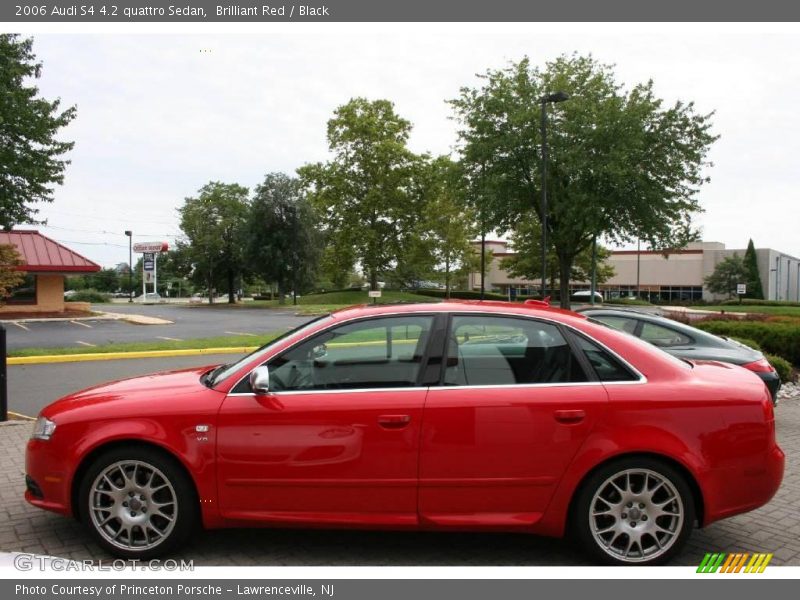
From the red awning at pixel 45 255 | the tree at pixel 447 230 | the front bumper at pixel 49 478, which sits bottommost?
the front bumper at pixel 49 478

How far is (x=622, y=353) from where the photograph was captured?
4.02m

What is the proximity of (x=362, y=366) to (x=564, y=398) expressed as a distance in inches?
49.8

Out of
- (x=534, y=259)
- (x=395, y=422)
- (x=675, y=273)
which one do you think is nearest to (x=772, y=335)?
(x=395, y=422)

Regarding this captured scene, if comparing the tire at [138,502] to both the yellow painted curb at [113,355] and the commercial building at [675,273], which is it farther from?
the commercial building at [675,273]

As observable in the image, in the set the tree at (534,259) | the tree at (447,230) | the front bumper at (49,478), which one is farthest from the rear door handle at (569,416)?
the tree at (447,230)

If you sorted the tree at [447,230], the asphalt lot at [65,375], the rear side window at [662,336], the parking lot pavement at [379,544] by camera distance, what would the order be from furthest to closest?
the tree at [447,230] < the asphalt lot at [65,375] < the rear side window at [662,336] < the parking lot pavement at [379,544]

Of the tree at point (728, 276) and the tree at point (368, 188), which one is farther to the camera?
the tree at point (728, 276)

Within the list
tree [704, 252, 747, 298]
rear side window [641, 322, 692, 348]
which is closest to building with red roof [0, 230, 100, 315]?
rear side window [641, 322, 692, 348]

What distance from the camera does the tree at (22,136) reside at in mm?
15969

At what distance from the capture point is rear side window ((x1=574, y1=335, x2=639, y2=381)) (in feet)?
13.0

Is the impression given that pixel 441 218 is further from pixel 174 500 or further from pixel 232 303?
pixel 174 500

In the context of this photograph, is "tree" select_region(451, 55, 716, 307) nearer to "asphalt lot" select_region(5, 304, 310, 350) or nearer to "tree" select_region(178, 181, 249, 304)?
"asphalt lot" select_region(5, 304, 310, 350)

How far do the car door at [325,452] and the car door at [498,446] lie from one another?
128mm

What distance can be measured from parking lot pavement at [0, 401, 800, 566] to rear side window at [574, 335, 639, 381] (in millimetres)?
1171
